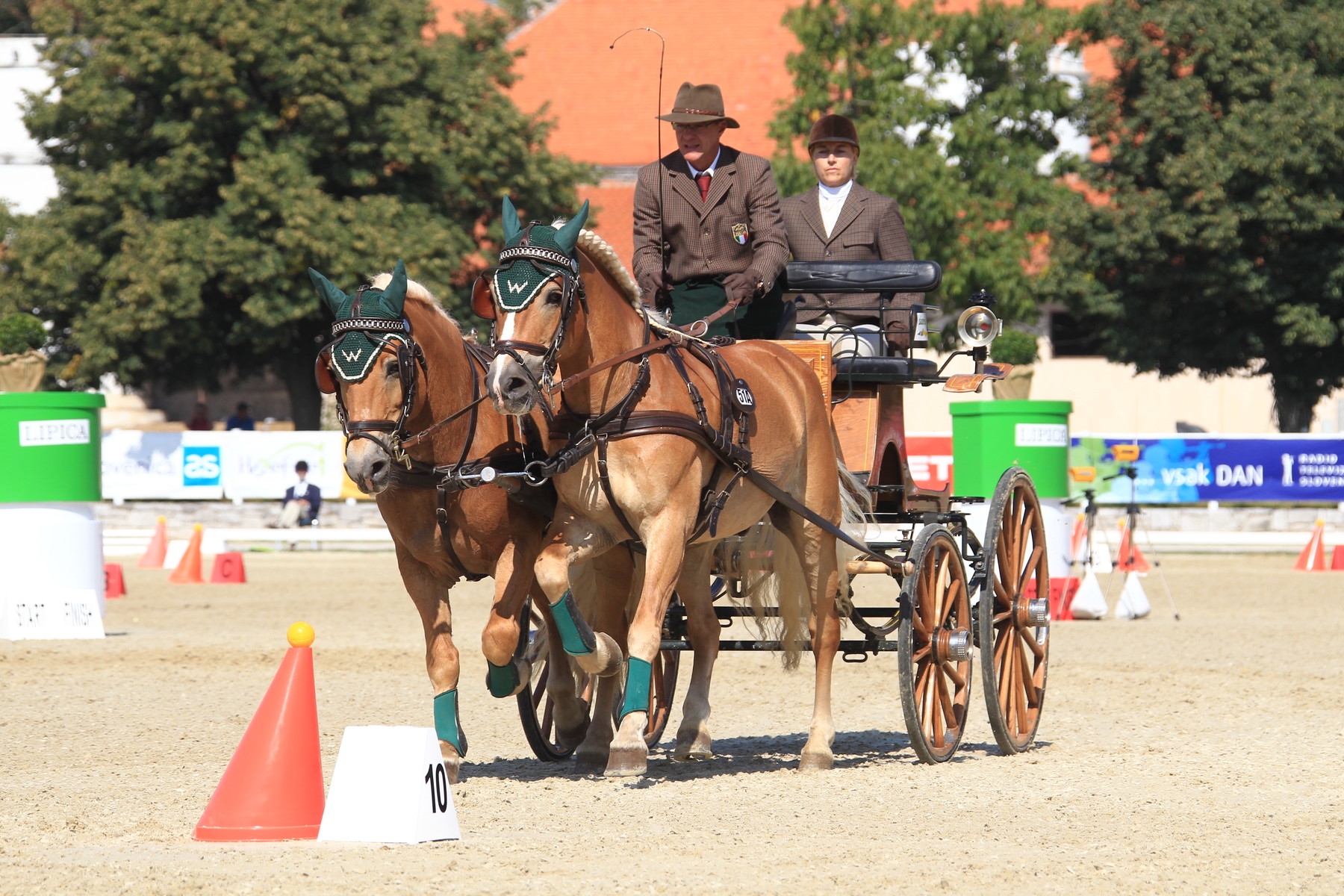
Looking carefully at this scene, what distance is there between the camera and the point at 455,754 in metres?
7.28

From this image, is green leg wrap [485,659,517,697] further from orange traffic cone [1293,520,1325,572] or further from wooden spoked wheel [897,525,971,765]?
orange traffic cone [1293,520,1325,572]

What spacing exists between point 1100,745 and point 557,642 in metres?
2.89

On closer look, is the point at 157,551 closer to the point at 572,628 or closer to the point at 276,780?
the point at 572,628

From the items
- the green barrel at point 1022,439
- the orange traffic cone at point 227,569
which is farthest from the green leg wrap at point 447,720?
the orange traffic cone at point 227,569

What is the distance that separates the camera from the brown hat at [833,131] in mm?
9391

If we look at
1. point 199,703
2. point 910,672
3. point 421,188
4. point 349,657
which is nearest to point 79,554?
point 349,657

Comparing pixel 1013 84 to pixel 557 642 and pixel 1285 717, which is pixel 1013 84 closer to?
pixel 1285 717

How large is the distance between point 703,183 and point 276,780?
3630 mm

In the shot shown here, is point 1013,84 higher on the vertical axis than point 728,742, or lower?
higher

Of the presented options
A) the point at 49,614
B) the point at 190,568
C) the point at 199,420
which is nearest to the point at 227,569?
the point at 190,568

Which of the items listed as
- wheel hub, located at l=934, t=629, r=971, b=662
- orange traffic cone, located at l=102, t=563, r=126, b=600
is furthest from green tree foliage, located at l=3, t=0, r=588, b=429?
wheel hub, located at l=934, t=629, r=971, b=662

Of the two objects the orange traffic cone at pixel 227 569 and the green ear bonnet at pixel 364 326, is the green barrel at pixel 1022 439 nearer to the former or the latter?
the orange traffic cone at pixel 227 569

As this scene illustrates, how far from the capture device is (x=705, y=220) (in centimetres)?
826

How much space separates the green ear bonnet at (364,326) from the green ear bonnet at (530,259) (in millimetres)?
449
